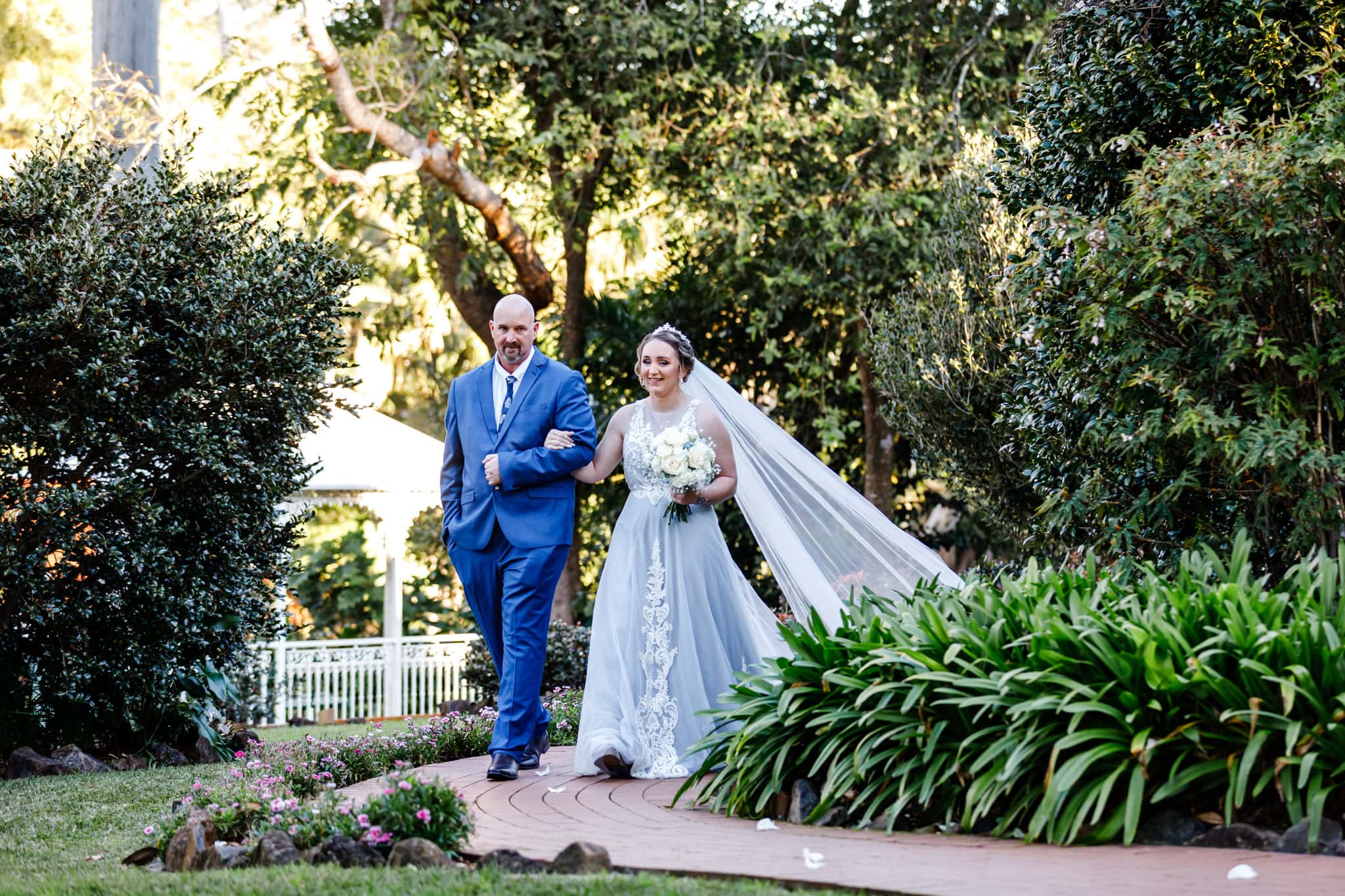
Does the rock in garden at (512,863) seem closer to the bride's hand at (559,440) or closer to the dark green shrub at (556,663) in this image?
the bride's hand at (559,440)

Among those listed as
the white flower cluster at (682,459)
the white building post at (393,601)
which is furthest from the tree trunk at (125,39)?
the white building post at (393,601)

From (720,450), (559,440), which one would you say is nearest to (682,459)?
(720,450)

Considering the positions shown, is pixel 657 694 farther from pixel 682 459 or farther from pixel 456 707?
pixel 456 707

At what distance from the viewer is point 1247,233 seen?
19.2 ft

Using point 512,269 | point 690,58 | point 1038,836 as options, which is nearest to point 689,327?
point 512,269

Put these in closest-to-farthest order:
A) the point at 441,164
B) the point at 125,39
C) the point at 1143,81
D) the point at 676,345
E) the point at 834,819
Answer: the point at 834,819 → the point at 676,345 → the point at 1143,81 → the point at 125,39 → the point at 441,164

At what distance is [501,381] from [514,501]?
2.24 feet

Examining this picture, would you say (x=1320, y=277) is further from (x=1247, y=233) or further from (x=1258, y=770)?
(x=1258, y=770)

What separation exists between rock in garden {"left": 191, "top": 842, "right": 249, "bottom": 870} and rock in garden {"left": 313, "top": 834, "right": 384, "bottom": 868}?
1.29ft

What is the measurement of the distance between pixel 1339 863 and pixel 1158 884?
64 centimetres

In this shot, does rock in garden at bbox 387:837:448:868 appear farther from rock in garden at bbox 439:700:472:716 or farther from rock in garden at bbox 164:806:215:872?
rock in garden at bbox 439:700:472:716

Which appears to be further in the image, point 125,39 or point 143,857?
point 125,39

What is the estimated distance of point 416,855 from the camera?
463 cm

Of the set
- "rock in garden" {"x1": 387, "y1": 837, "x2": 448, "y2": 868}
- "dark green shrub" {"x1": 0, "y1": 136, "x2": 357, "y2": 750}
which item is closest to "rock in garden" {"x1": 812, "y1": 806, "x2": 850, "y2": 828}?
"rock in garden" {"x1": 387, "y1": 837, "x2": 448, "y2": 868}
